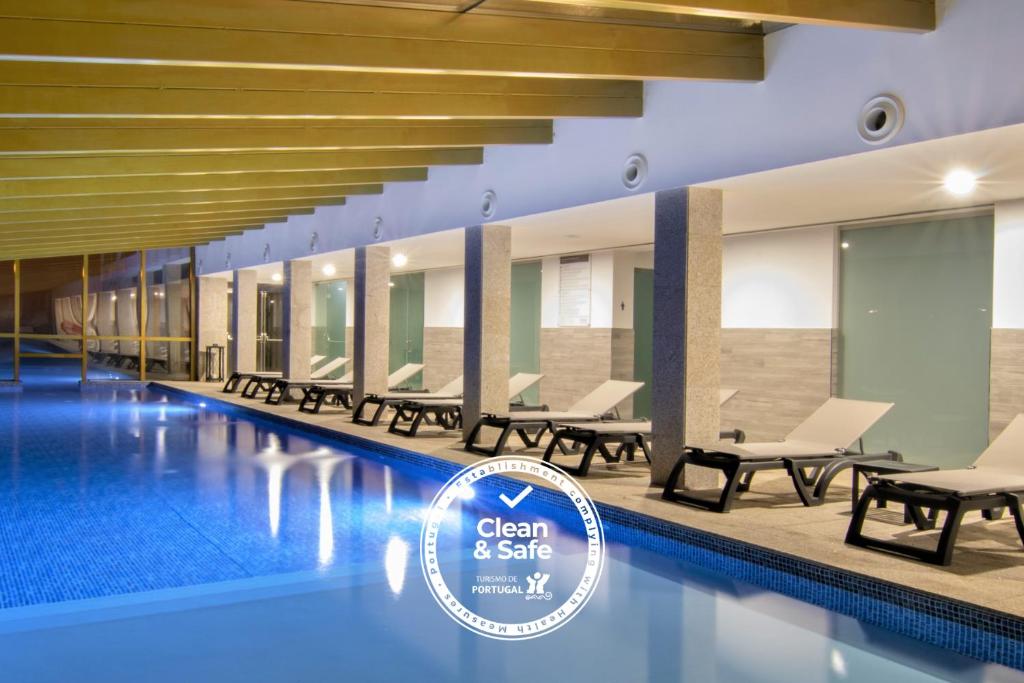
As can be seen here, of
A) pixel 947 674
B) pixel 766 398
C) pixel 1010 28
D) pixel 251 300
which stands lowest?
pixel 947 674

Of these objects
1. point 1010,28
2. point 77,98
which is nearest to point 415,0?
point 77,98

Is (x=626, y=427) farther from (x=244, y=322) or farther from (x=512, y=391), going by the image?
(x=244, y=322)

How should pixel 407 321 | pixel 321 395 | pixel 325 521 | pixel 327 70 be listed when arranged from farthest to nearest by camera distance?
pixel 407 321, pixel 321 395, pixel 325 521, pixel 327 70

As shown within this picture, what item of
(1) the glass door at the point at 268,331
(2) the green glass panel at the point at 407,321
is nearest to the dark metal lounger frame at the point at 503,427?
(2) the green glass panel at the point at 407,321

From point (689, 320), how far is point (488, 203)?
Result: 3.43 m

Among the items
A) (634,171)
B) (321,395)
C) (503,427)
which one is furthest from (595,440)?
(321,395)

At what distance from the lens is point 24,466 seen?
934 centimetres

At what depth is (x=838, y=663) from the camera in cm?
414

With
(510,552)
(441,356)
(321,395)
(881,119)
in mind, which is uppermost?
(881,119)

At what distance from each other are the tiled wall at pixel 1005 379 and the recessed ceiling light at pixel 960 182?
1.34m

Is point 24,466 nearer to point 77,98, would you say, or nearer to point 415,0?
point 77,98

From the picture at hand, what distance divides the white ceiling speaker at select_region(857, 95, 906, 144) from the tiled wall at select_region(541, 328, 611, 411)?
23.0 ft

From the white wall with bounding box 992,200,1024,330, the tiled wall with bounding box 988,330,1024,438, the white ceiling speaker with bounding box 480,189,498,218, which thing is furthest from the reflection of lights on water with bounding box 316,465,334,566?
the white wall with bounding box 992,200,1024,330

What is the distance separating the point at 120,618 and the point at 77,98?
11.6ft
